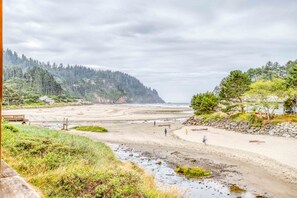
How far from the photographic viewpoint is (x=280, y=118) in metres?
49.4

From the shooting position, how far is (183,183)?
2042 centimetres

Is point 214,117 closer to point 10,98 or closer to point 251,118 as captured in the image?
point 251,118

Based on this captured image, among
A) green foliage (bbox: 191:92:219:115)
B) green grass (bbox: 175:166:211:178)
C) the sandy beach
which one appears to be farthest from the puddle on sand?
green foliage (bbox: 191:92:219:115)

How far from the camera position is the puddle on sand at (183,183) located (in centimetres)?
1783

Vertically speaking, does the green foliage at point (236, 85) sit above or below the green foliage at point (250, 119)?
above

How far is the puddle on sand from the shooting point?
17.8 m

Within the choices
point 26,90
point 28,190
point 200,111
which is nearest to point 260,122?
point 200,111

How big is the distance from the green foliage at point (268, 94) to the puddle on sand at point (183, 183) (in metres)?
31.5

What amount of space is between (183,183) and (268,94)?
38319 mm

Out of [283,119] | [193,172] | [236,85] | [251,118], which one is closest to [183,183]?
[193,172]

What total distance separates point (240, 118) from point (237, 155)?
84.4 feet

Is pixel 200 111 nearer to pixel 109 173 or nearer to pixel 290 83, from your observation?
pixel 290 83

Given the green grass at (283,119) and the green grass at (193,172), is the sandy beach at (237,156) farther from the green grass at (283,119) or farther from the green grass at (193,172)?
the green grass at (283,119)

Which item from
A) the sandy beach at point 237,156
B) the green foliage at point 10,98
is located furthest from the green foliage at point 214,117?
the green foliage at point 10,98
